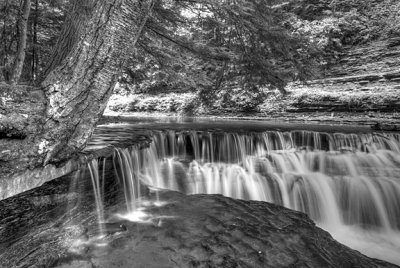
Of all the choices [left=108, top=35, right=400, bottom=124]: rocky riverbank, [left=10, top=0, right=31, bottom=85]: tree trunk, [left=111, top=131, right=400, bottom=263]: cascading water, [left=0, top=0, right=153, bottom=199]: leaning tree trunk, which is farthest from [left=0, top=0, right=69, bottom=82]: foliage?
[left=108, top=35, right=400, bottom=124]: rocky riverbank

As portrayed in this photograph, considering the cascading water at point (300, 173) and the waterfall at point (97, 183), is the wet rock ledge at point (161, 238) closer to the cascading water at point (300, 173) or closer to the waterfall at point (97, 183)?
the waterfall at point (97, 183)

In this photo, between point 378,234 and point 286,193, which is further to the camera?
point 286,193

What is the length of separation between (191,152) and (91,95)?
Answer: 479 centimetres

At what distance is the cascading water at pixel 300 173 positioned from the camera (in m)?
4.78

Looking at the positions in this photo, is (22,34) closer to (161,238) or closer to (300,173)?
(161,238)

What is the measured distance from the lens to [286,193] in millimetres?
5387

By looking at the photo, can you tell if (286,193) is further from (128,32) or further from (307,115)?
(307,115)

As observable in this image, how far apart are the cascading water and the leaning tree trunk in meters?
1.36

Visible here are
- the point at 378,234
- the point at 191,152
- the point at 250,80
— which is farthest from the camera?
the point at 191,152

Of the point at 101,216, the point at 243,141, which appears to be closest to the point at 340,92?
the point at 243,141

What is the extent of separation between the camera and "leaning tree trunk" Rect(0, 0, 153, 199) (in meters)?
2.11

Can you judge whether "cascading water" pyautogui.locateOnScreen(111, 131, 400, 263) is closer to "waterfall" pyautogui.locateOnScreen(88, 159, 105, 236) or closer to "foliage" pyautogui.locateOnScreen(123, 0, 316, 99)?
"waterfall" pyautogui.locateOnScreen(88, 159, 105, 236)

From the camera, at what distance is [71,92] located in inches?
92.1

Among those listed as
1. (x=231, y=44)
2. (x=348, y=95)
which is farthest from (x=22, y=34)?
(x=348, y=95)
